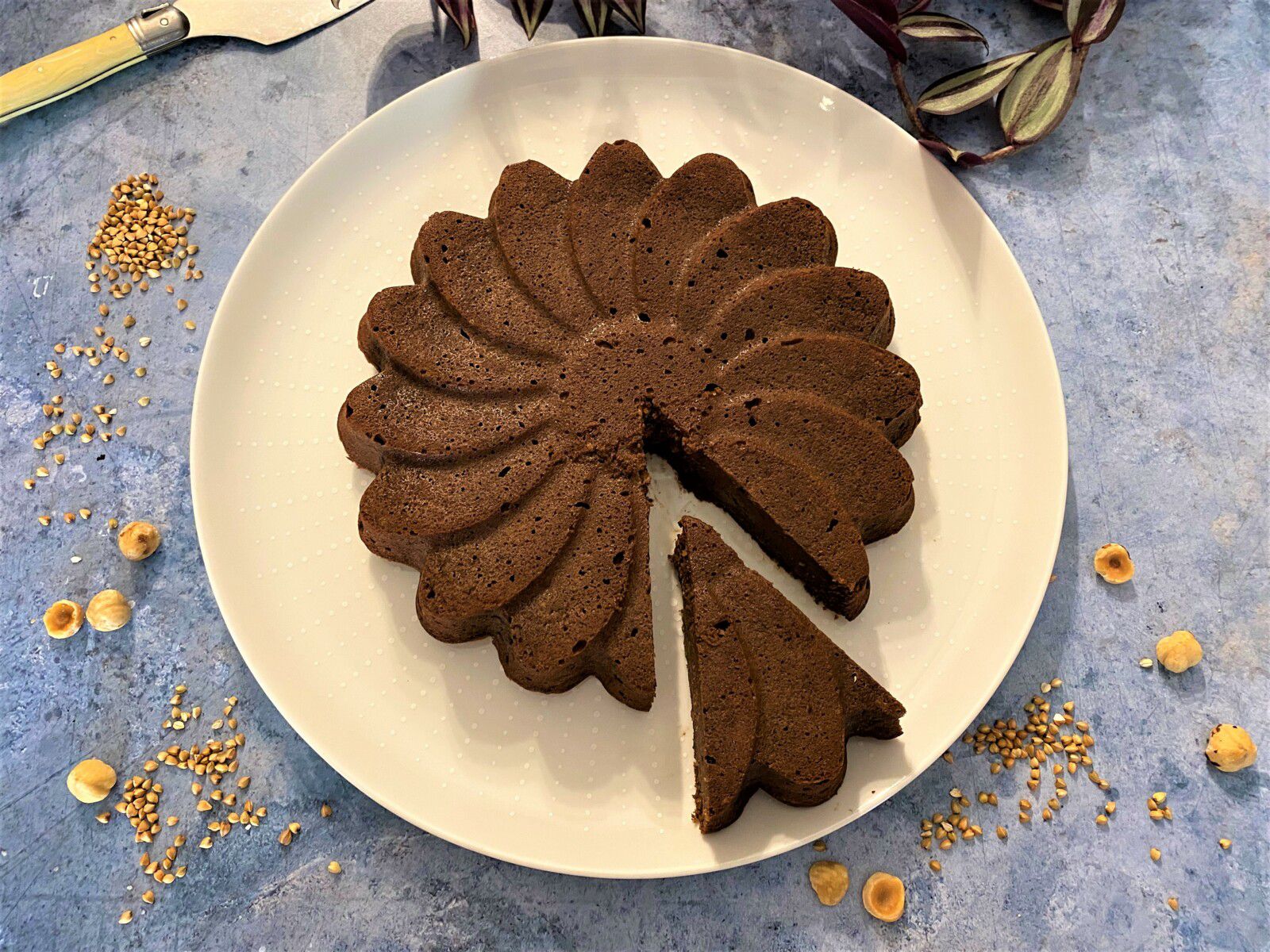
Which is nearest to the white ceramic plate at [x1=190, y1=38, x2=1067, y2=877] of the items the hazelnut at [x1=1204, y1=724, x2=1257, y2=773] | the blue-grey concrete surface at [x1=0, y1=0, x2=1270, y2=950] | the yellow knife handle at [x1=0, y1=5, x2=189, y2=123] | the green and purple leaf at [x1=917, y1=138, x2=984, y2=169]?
the green and purple leaf at [x1=917, y1=138, x2=984, y2=169]

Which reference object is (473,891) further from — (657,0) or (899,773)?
(657,0)

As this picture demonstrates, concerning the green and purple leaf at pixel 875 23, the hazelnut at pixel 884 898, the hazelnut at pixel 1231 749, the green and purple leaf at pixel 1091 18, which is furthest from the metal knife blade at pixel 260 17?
the hazelnut at pixel 1231 749

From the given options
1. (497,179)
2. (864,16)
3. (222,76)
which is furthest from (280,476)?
(864,16)

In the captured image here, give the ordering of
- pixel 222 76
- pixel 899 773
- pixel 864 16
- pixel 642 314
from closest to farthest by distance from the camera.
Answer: pixel 899 773 < pixel 642 314 < pixel 864 16 < pixel 222 76

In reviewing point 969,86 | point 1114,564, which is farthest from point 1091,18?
point 1114,564

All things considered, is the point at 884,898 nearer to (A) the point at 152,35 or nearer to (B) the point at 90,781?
(B) the point at 90,781

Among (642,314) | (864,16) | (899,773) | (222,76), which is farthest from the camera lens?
(222,76)
